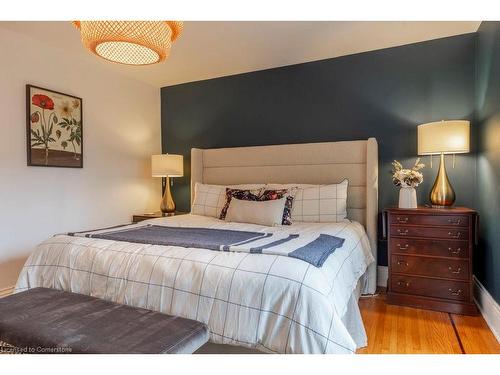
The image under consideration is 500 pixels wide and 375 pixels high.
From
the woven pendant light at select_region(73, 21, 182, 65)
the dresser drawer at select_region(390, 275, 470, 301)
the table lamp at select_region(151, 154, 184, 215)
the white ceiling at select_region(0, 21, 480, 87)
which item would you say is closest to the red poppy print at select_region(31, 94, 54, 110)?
the white ceiling at select_region(0, 21, 480, 87)

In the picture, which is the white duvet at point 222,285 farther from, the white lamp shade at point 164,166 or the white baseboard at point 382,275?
the white lamp shade at point 164,166

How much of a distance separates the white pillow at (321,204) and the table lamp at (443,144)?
723 mm

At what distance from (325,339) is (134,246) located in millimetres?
1127

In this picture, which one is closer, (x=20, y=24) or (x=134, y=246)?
(x=134, y=246)

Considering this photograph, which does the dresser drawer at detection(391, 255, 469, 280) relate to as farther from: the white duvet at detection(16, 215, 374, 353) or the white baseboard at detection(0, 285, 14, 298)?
the white baseboard at detection(0, 285, 14, 298)

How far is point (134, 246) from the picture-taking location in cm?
176

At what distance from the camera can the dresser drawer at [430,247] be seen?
92.6 inches

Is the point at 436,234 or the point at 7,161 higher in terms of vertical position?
the point at 7,161

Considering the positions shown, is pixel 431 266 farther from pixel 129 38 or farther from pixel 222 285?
pixel 129 38

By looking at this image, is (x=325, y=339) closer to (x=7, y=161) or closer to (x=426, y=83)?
(x=426, y=83)

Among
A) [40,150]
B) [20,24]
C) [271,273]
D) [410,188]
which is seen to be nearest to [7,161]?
[40,150]

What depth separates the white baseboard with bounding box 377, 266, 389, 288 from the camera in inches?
118

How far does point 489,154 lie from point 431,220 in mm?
646

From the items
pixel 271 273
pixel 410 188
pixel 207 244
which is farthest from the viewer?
pixel 410 188
